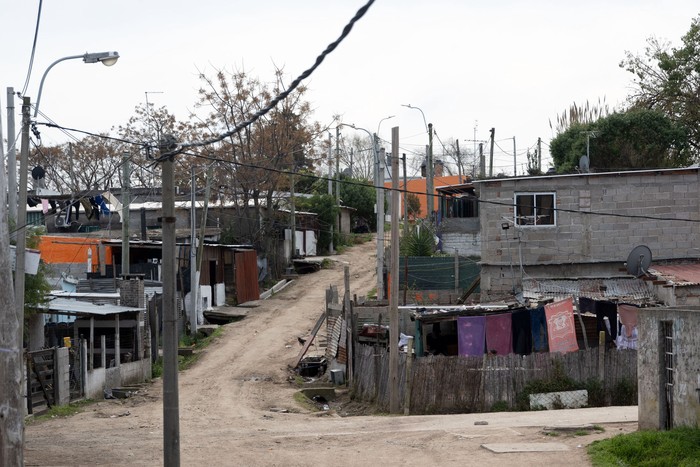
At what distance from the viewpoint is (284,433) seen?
1759 cm

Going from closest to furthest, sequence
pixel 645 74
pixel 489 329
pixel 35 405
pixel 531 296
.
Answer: pixel 35 405 → pixel 489 329 → pixel 531 296 → pixel 645 74

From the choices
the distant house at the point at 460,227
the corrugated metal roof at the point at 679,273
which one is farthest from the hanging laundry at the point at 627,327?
the distant house at the point at 460,227

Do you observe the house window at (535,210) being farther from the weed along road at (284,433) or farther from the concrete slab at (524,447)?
the concrete slab at (524,447)

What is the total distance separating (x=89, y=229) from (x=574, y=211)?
3009 centimetres

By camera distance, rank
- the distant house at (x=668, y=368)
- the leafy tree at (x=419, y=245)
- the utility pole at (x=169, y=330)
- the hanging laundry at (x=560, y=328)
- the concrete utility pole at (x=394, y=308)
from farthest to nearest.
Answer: the leafy tree at (x=419, y=245)
the hanging laundry at (x=560, y=328)
the concrete utility pole at (x=394, y=308)
the distant house at (x=668, y=368)
the utility pole at (x=169, y=330)

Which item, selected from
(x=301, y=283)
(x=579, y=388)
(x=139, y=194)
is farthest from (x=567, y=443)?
(x=139, y=194)

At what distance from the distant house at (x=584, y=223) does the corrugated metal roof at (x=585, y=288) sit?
0.84m

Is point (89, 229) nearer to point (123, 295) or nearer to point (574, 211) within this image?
point (123, 295)

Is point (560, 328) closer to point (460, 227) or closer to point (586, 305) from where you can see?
point (586, 305)

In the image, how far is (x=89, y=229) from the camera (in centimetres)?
5044

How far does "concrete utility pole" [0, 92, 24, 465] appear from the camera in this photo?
934 centimetres

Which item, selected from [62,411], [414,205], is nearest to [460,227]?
[414,205]

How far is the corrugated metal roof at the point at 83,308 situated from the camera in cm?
2472

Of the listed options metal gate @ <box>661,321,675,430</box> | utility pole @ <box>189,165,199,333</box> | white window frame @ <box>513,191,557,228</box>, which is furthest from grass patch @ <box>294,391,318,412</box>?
metal gate @ <box>661,321,675,430</box>
